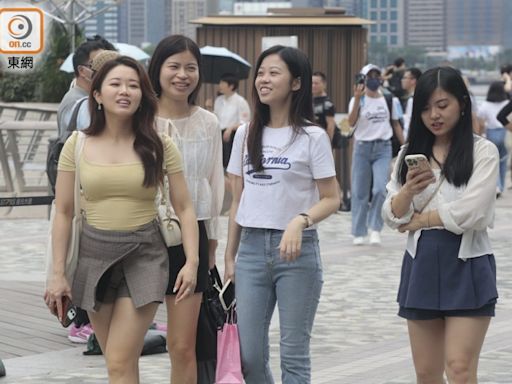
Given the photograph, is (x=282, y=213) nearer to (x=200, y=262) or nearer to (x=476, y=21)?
(x=200, y=262)

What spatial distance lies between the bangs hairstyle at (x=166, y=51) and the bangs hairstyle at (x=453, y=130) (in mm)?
1097

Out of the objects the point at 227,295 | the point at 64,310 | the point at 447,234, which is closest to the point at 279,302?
the point at 227,295

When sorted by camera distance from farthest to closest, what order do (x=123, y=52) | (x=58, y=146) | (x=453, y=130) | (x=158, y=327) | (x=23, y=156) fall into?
(x=123, y=52) < (x=23, y=156) < (x=158, y=327) < (x=58, y=146) < (x=453, y=130)

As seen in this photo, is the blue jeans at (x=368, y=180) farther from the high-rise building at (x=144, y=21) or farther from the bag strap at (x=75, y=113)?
the high-rise building at (x=144, y=21)

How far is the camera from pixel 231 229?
19.1 ft

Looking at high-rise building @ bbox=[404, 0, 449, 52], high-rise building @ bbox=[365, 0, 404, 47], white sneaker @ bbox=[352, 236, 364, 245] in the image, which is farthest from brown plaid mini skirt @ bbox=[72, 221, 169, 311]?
high-rise building @ bbox=[404, 0, 449, 52]

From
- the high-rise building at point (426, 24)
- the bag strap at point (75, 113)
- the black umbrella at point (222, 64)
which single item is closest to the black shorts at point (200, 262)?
the bag strap at point (75, 113)

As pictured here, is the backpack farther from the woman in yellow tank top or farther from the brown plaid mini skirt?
the brown plaid mini skirt

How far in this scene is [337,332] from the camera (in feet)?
29.3

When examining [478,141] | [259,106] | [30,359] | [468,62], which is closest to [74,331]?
[30,359]

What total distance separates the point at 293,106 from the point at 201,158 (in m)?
0.59

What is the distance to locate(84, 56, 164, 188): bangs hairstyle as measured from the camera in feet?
18.1

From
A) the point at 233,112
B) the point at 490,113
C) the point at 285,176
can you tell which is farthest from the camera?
the point at 490,113

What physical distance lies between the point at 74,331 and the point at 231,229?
2.97 meters
